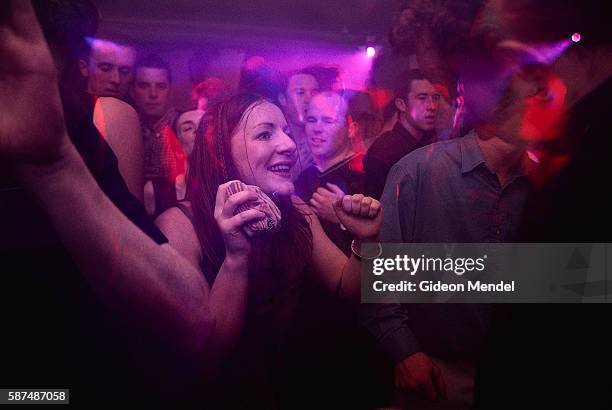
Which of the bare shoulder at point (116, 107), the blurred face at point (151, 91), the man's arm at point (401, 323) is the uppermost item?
the blurred face at point (151, 91)

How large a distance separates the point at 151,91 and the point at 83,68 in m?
0.24

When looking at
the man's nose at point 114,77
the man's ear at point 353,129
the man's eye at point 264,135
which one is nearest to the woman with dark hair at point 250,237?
the man's eye at point 264,135

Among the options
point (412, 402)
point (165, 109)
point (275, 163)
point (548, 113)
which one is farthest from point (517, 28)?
point (412, 402)

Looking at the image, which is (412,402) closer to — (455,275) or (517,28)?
(455,275)

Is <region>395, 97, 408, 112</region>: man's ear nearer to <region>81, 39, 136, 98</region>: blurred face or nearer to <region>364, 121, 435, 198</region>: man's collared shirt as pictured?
<region>364, 121, 435, 198</region>: man's collared shirt

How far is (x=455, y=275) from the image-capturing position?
5.51ft

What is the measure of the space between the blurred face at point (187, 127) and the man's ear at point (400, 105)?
0.79m

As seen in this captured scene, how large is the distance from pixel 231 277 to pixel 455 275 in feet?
3.12

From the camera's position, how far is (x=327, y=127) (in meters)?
1.58

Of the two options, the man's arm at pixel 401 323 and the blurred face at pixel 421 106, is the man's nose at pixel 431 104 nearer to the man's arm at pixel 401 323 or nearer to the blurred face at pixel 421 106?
the blurred face at pixel 421 106

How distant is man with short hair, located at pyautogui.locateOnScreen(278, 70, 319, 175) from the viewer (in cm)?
155

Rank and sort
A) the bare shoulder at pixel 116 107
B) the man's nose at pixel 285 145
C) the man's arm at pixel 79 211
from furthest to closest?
the man's nose at pixel 285 145 < the bare shoulder at pixel 116 107 < the man's arm at pixel 79 211

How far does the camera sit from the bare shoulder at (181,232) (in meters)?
1.49

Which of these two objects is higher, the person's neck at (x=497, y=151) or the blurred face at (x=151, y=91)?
the blurred face at (x=151, y=91)
